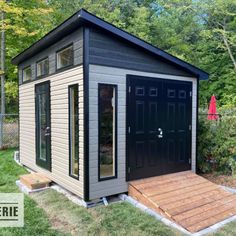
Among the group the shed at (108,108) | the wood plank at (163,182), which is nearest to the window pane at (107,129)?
the shed at (108,108)

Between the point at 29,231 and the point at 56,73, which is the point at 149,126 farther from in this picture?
the point at 29,231

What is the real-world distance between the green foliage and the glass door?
3771mm

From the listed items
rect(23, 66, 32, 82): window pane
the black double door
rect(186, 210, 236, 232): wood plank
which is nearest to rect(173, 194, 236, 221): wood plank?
rect(186, 210, 236, 232): wood plank

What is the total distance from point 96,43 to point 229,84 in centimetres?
1330

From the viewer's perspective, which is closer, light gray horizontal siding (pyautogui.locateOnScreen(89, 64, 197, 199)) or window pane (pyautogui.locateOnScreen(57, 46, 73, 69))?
light gray horizontal siding (pyautogui.locateOnScreen(89, 64, 197, 199))

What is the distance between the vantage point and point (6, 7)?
31.4 ft

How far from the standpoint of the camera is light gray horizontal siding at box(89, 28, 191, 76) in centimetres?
453

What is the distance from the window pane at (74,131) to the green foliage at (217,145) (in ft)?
11.0

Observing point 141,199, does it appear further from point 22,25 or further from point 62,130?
point 22,25

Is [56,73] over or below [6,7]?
below

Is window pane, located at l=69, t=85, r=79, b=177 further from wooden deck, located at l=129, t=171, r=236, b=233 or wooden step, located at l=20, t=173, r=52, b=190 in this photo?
wooden deck, located at l=129, t=171, r=236, b=233

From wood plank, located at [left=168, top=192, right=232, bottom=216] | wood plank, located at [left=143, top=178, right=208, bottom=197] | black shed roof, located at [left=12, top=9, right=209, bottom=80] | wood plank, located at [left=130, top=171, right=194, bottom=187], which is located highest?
black shed roof, located at [left=12, top=9, right=209, bottom=80]

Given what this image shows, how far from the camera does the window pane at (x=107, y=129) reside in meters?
4.69

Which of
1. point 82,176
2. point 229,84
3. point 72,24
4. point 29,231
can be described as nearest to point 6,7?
point 72,24
